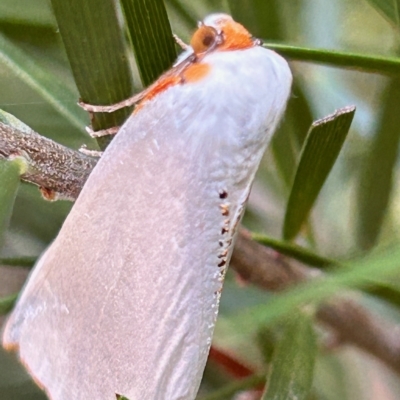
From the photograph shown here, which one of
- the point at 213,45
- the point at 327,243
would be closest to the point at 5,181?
the point at 213,45

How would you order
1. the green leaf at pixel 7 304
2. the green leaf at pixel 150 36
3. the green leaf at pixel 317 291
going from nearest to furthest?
the green leaf at pixel 317 291
the green leaf at pixel 150 36
the green leaf at pixel 7 304

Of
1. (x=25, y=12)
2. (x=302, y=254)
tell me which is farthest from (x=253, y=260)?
(x=25, y=12)

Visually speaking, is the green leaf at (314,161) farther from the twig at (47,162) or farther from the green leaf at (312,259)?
the twig at (47,162)

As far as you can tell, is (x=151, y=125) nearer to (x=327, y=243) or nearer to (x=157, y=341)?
(x=157, y=341)

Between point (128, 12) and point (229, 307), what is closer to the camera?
point (128, 12)

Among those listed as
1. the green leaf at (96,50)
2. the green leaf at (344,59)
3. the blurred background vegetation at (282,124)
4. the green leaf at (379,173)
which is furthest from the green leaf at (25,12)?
the green leaf at (379,173)

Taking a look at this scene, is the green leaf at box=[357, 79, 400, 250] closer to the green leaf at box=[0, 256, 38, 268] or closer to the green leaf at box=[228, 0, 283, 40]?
the green leaf at box=[228, 0, 283, 40]
